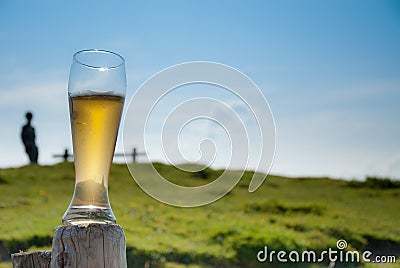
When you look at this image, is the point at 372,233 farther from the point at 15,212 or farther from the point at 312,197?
the point at 15,212

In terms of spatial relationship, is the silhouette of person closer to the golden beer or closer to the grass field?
the grass field

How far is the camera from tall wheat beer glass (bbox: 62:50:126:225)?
2701 millimetres

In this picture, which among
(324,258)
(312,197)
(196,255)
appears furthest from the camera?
(312,197)

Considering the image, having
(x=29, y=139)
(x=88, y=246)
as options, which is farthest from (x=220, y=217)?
(x=88, y=246)

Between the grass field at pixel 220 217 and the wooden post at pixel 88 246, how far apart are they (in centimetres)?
565

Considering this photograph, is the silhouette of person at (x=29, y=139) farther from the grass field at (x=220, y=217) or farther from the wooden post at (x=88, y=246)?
the wooden post at (x=88, y=246)

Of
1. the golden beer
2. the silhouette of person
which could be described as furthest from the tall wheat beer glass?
the silhouette of person

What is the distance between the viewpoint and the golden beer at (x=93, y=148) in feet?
8.86

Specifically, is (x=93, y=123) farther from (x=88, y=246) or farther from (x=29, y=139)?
(x=29, y=139)

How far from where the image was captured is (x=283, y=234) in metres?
9.75

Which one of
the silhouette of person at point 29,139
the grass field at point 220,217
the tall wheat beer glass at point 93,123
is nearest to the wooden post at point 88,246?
the tall wheat beer glass at point 93,123

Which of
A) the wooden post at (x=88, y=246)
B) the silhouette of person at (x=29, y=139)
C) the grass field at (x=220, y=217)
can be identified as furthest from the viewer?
the silhouette of person at (x=29, y=139)

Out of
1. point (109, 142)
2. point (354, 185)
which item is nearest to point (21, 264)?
point (109, 142)

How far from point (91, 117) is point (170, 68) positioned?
4.75 m
